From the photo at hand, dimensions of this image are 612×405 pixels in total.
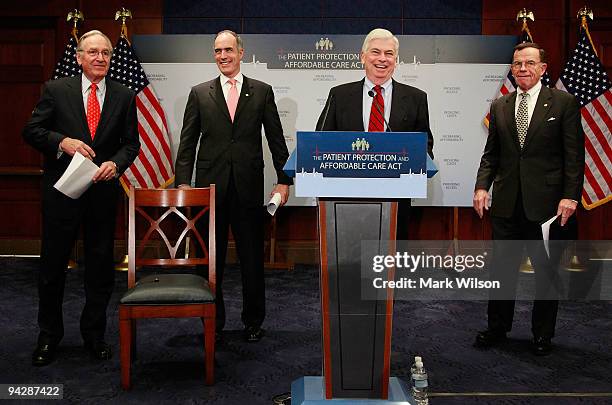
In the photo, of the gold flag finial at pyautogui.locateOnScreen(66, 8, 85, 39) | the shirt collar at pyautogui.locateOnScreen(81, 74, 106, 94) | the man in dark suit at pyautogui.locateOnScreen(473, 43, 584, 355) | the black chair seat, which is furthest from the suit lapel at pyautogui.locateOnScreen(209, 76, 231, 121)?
the gold flag finial at pyautogui.locateOnScreen(66, 8, 85, 39)

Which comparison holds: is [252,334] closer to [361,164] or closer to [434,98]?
[361,164]

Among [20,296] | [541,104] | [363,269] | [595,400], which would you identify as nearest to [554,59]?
[541,104]

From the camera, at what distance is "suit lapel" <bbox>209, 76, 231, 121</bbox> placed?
3352 millimetres

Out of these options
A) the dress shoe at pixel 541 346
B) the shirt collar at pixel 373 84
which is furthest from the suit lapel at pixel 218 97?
the dress shoe at pixel 541 346

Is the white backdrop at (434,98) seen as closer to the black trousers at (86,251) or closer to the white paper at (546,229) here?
the white paper at (546,229)

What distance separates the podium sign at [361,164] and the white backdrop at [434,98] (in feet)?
12.3

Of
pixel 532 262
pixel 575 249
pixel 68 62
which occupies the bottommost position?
pixel 575 249

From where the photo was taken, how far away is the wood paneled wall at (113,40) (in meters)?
5.84

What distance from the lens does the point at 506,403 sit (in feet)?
8.20

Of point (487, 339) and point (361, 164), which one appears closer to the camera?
point (361, 164)

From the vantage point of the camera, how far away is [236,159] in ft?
10.9

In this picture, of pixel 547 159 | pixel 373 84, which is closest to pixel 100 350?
pixel 373 84

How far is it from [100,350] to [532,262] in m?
2.30

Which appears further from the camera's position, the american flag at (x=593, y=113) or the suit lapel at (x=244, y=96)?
the american flag at (x=593, y=113)
